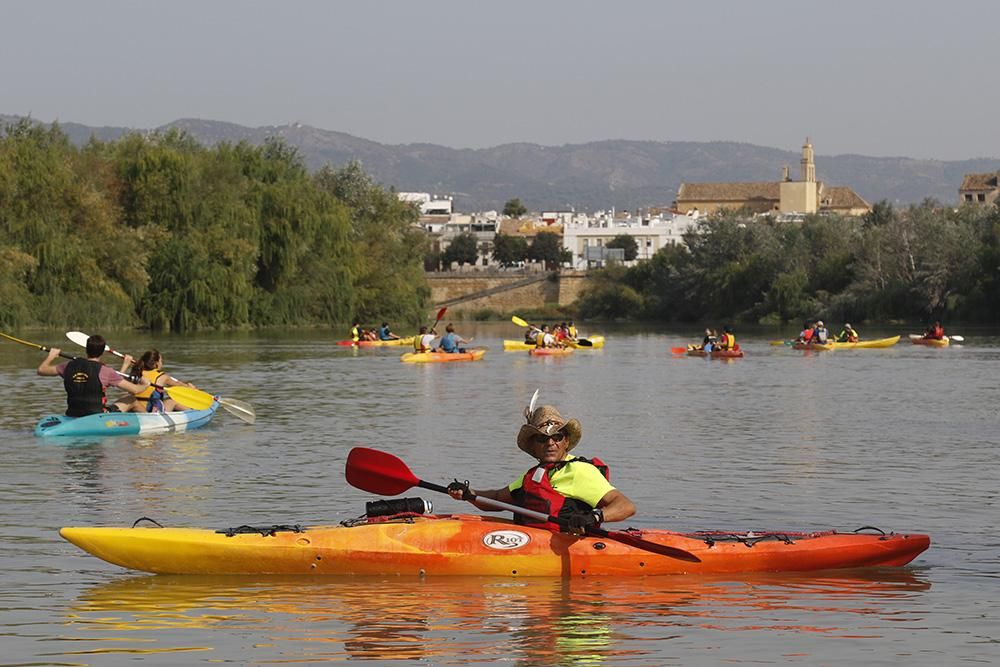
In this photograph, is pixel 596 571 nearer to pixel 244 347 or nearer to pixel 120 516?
pixel 120 516

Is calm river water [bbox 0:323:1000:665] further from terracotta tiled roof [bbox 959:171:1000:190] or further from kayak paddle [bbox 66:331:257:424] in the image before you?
terracotta tiled roof [bbox 959:171:1000:190]

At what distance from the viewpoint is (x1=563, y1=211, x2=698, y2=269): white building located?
533ft

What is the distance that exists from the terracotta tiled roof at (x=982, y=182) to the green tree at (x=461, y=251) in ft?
176

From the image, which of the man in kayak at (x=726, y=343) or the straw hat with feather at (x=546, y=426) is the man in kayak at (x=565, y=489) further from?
the man in kayak at (x=726, y=343)

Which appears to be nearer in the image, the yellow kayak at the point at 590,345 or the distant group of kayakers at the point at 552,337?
the distant group of kayakers at the point at 552,337

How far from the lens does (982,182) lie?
7062 inches

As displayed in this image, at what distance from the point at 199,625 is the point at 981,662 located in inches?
176

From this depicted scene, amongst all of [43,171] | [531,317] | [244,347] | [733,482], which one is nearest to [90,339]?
[733,482]

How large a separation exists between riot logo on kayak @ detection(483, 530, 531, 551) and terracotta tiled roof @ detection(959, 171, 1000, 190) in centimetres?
17244

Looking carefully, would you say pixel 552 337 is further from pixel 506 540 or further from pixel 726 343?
pixel 506 540

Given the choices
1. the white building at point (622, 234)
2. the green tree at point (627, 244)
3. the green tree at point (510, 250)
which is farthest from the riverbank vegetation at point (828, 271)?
the green tree at point (510, 250)

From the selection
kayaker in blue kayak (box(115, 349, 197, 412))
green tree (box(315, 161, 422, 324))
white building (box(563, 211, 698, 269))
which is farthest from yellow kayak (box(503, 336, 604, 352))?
white building (box(563, 211, 698, 269))

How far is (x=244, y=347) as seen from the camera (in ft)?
151

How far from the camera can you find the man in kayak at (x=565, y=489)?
10750 millimetres
